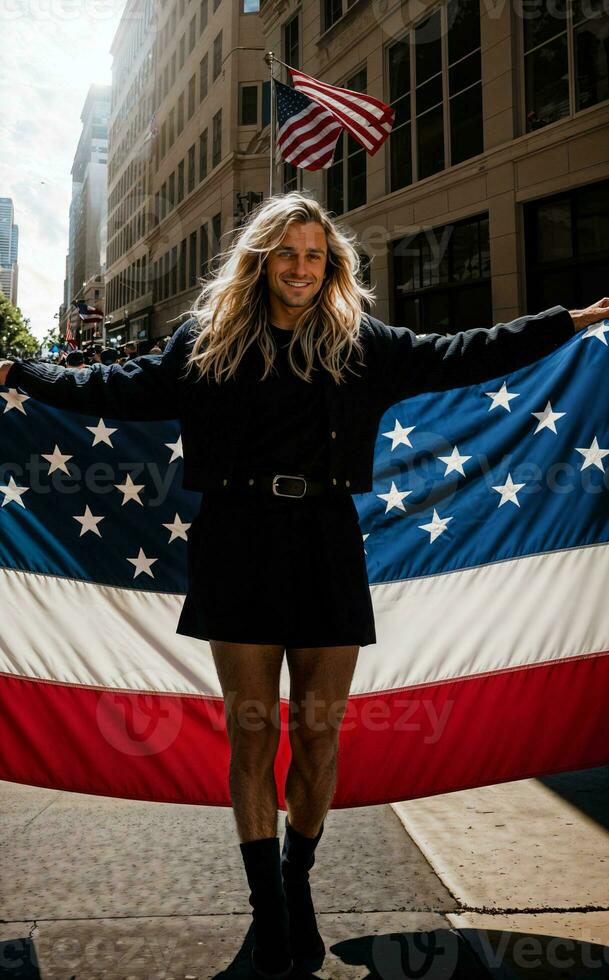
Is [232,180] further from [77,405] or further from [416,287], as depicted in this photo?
[77,405]

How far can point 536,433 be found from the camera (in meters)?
3.38

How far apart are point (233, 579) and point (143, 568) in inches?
39.2

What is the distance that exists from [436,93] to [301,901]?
16592 mm

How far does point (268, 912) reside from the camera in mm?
2365

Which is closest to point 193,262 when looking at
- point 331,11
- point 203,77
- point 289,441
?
point 203,77

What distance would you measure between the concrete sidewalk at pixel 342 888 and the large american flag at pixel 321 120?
12.0m

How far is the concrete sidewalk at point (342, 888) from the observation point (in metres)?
2.46

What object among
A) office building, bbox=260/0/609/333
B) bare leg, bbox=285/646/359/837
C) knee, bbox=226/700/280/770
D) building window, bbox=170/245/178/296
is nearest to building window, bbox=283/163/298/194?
office building, bbox=260/0/609/333

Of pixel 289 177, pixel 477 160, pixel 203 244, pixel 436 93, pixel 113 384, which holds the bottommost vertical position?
pixel 113 384

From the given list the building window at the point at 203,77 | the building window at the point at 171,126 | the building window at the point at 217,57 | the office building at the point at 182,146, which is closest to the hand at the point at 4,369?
the office building at the point at 182,146

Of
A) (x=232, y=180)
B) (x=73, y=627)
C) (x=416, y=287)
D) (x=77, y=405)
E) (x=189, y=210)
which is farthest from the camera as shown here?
(x=189, y=210)

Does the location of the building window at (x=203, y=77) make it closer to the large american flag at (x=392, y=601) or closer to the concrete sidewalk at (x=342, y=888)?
the large american flag at (x=392, y=601)

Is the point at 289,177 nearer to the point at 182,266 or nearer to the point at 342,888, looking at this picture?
the point at 182,266

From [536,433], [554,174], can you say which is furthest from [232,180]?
[536,433]
